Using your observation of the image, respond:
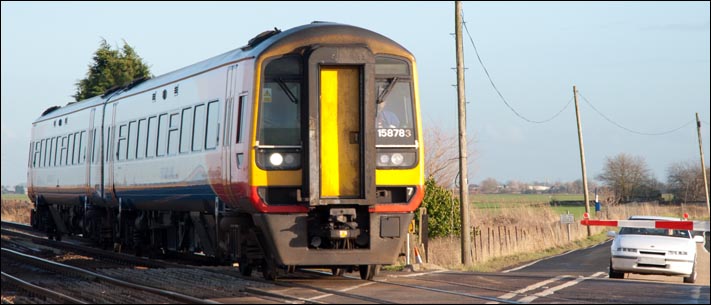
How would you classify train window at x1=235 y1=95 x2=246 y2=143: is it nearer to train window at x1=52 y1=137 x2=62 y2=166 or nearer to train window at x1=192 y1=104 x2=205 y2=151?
train window at x1=192 y1=104 x2=205 y2=151

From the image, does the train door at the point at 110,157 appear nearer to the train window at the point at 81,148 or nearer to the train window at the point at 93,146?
the train window at the point at 93,146

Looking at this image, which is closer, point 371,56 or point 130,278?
point 371,56

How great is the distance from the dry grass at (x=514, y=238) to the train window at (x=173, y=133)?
6682mm

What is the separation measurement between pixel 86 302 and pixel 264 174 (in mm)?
2680

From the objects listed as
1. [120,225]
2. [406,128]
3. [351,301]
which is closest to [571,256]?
[120,225]

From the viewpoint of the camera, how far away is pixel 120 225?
22094 mm

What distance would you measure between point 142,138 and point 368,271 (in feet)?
20.8

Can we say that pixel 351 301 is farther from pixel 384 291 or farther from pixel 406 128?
pixel 406 128

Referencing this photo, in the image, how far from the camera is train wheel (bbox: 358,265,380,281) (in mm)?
14852

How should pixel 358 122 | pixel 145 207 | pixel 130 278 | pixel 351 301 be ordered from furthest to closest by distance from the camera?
pixel 145 207, pixel 130 278, pixel 358 122, pixel 351 301

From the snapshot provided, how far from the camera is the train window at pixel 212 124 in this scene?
15.2 metres

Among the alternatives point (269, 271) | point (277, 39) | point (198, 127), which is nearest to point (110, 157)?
point (198, 127)

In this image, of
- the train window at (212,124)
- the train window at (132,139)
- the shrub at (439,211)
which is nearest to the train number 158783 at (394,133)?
the train window at (212,124)

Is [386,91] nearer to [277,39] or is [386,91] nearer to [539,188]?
[277,39]
